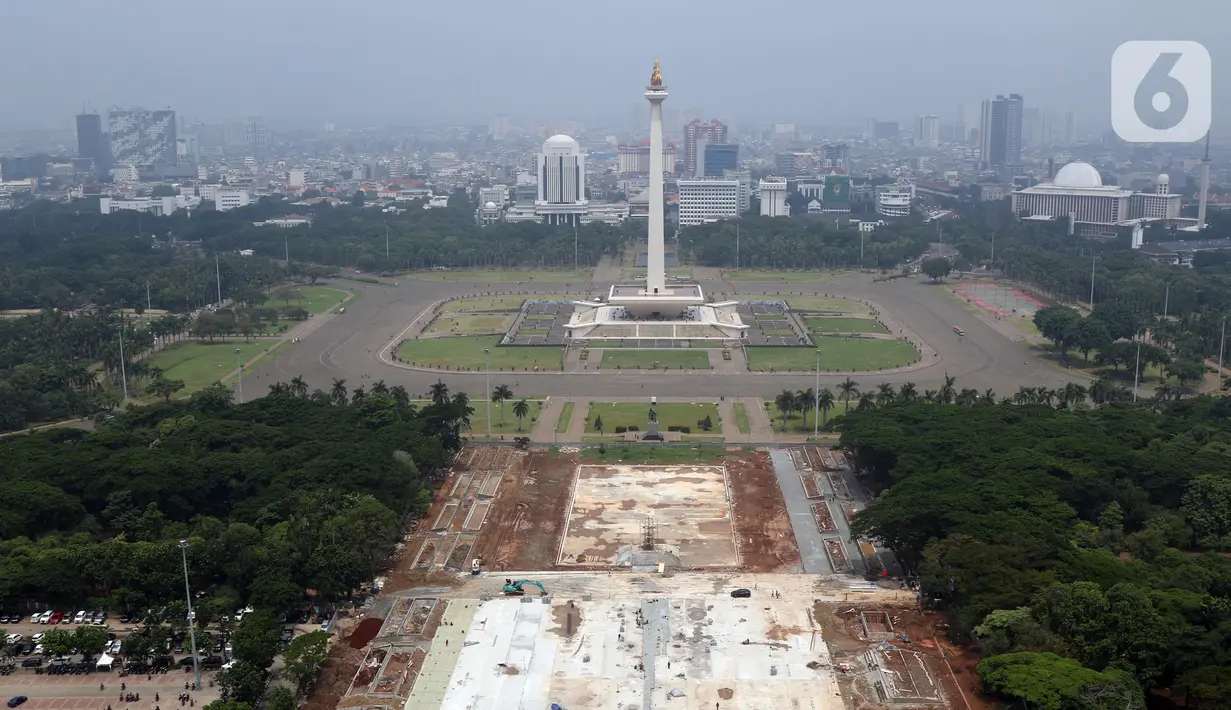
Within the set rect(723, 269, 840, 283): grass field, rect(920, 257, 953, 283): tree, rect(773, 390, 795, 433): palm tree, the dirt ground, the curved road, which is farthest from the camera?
rect(723, 269, 840, 283): grass field

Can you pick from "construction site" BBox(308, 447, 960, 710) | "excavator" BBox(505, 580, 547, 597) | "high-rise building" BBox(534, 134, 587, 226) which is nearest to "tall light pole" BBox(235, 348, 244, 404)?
"construction site" BBox(308, 447, 960, 710)

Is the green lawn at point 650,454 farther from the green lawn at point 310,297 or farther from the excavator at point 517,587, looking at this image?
the green lawn at point 310,297

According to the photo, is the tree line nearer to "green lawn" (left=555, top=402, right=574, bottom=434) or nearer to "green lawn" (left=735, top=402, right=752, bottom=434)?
→ "green lawn" (left=735, top=402, right=752, bottom=434)

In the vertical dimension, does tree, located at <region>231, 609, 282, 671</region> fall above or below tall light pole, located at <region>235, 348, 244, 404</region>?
below

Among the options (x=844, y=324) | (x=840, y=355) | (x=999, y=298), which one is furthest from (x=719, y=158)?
(x=840, y=355)

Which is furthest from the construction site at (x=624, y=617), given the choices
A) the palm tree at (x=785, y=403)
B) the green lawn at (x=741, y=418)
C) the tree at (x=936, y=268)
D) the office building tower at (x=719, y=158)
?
the office building tower at (x=719, y=158)
